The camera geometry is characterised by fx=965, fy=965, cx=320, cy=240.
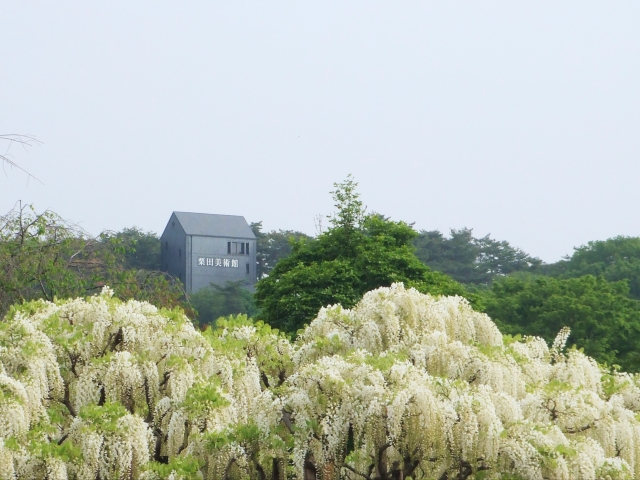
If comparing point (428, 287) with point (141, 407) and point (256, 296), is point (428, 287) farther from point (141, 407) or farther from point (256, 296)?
point (141, 407)

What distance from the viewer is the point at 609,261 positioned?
209 ft

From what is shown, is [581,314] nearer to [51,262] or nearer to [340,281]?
[340,281]

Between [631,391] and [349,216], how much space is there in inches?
855

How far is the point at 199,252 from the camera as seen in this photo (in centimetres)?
7775

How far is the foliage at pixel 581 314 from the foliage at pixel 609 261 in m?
14.7

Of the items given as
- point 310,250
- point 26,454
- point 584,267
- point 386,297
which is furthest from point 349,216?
point 584,267

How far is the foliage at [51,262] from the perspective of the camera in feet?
69.4

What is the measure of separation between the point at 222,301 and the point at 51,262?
2016 inches

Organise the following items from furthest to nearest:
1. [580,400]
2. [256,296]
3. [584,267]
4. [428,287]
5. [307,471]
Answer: [584,267] < [256,296] < [428,287] < [580,400] < [307,471]

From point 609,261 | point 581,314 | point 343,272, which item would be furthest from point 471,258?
point 343,272

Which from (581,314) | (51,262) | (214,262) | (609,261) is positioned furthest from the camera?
(214,262)

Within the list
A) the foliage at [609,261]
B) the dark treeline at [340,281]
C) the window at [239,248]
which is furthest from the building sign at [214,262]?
the dark treeline at [340,281]

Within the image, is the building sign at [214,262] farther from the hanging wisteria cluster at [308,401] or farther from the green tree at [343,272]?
the hanging wisteria cluster at [308,401]

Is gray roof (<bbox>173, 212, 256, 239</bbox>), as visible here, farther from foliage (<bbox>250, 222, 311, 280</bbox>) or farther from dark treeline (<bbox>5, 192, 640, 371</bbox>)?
dark treeline (<bbox>5, 192, 640, 371</bbox>)
